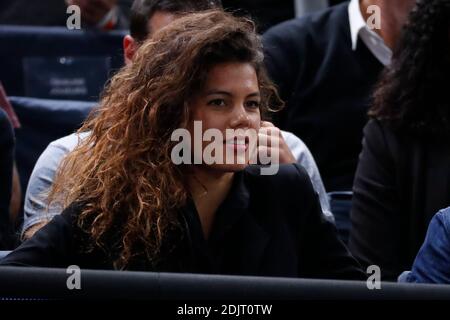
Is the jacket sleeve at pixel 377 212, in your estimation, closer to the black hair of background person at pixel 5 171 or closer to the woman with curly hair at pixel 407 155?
the woman with curly hair at pixel 407 155

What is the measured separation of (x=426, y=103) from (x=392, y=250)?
44 cm

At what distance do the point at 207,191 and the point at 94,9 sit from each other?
213 centimetres

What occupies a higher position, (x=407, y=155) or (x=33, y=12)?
(x=33, y=12)

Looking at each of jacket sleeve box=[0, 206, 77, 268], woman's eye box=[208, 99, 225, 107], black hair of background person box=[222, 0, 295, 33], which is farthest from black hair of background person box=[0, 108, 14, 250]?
black hair of background person box=[222, 0, 295, 33]

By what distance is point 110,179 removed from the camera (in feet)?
8.14

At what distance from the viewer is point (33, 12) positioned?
15.8 ft

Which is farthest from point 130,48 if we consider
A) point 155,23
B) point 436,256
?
point 436,256

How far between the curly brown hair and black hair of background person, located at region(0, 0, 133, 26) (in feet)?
7.12

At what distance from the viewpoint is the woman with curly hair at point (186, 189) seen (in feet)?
7.87

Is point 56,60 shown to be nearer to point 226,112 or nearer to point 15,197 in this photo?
point 15,197

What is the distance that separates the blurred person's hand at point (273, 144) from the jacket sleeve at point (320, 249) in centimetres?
29
